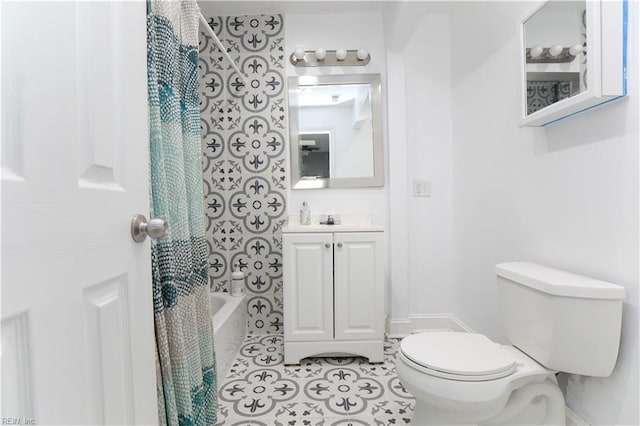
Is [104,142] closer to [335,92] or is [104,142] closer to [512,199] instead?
[512,199]

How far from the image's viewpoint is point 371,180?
250 centimetres

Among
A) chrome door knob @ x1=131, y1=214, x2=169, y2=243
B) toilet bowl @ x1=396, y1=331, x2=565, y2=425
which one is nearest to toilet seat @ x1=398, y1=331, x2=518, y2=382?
toilet bowl @ x1=396, y1=331, x2=565, y2=425

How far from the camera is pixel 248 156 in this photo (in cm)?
255

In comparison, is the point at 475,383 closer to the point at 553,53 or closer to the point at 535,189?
the point at 535,189

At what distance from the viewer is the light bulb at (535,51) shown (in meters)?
1.38

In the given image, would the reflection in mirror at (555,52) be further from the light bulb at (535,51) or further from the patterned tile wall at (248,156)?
the patterned tile wall at (248,156)

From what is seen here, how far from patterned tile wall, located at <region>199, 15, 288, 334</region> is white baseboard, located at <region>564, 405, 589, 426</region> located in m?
1.75

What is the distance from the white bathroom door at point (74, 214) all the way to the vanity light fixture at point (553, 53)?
4.51ft

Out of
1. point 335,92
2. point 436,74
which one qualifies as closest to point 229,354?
point 335,92

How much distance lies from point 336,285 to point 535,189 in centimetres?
115

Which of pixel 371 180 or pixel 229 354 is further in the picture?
pixel 371 180

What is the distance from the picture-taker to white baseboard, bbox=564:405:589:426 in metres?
1.31

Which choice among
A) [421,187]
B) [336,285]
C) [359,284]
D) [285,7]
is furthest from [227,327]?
[285,7]

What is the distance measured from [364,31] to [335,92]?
48 centimetres
